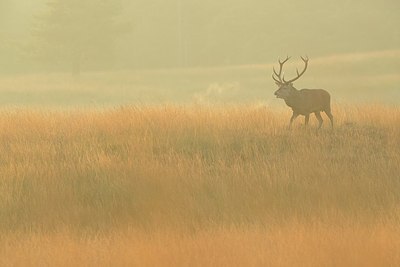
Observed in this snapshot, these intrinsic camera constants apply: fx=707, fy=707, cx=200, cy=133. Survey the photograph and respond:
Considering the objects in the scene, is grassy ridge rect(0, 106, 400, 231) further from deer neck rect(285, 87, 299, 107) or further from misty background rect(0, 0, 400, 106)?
misty background rect(0, 0, 400, 106)

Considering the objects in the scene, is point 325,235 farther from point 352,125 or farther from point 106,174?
point 352,125

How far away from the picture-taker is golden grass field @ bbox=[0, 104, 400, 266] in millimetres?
6867

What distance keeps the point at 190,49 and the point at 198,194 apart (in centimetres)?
5308

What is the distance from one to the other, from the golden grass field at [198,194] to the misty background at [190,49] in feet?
51.6

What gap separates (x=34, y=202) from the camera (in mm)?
9070

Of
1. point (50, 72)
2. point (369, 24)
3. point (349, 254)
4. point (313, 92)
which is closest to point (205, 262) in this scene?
point (349, 254)

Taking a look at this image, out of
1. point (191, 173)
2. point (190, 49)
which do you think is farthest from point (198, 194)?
point (190, 49)

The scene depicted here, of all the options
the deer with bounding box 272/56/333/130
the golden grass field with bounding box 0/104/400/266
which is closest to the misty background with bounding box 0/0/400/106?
the deer with bounding box 272/56/333/130

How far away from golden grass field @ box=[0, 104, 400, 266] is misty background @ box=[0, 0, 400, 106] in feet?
51.6

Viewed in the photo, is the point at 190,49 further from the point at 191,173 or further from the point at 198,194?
the point at 198,194

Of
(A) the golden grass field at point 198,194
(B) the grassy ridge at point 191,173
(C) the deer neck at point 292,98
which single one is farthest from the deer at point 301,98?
(B) the grassy ridge at point 191,173

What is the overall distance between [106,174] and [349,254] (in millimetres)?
4420

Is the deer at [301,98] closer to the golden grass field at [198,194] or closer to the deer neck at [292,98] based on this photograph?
the deer neck at [292,98]

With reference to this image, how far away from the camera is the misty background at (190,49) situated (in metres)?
37.3
